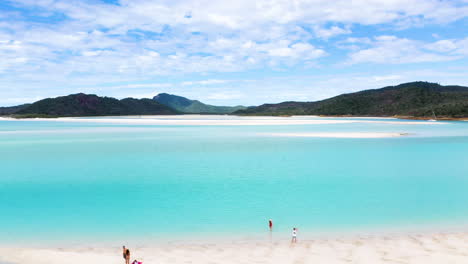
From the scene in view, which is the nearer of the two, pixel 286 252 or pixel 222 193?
pixel 286 252

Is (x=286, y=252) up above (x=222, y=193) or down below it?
above

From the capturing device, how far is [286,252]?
49.3ft

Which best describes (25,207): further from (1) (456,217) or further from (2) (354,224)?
(1) (456,217)

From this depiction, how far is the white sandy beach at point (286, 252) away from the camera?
13969 mm

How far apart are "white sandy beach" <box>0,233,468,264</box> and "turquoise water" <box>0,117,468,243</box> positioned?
1.81 m

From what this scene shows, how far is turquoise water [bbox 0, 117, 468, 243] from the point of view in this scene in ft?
63.4

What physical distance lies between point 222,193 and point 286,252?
1204cm

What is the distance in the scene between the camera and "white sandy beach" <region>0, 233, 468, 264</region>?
45.8 ft

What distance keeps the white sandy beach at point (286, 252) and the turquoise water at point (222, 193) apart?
5.95 feet

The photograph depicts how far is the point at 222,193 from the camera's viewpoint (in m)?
26.8

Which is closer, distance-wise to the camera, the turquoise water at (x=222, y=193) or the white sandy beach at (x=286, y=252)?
the white sandy beach at (x=286, y=252)

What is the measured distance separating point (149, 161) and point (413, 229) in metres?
28.8

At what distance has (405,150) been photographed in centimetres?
5062

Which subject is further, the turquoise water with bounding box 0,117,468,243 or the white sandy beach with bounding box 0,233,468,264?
the turquoise water with bounding box 0,117,468,243
